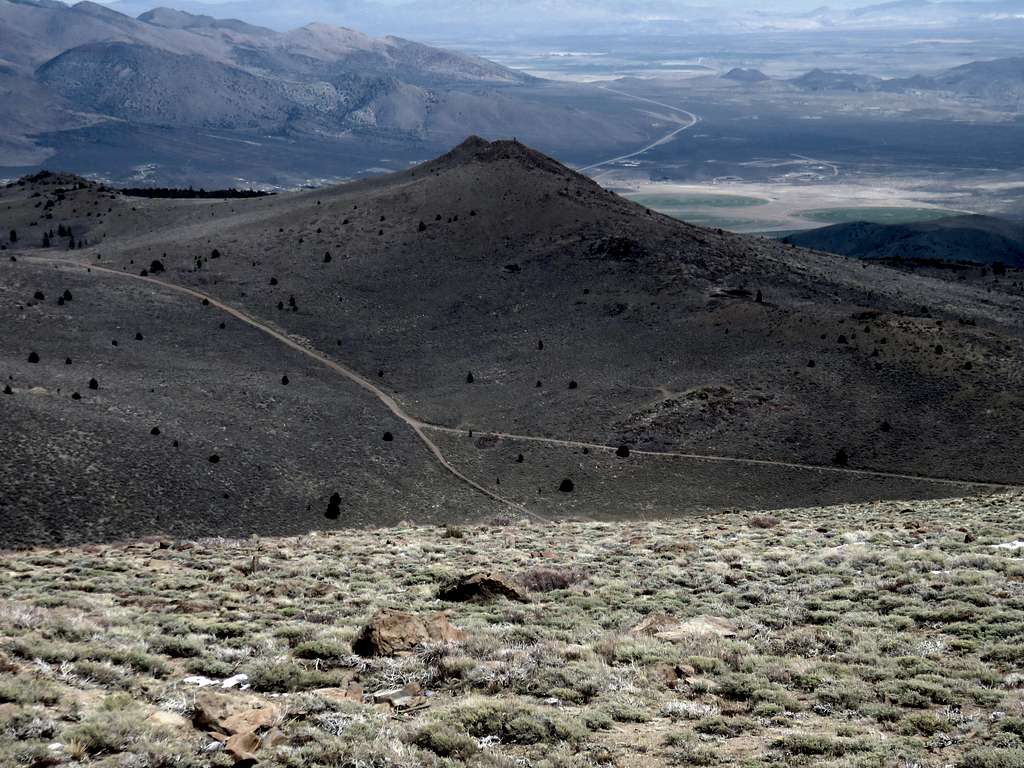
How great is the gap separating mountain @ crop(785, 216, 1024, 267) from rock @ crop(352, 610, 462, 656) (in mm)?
131484

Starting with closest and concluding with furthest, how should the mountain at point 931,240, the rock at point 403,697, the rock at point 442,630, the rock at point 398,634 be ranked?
the rock at point 403,697
the rock at point 398,634
the rock at point 442,630
the mountain at point 931,240

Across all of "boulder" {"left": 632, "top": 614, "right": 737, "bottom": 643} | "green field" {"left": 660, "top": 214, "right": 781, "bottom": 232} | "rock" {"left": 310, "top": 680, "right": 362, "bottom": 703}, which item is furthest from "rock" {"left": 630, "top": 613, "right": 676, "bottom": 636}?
"green field" {"left": 660, "top": 214, "right": 781, "bottom": 232}

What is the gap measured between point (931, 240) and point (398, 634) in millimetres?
147502

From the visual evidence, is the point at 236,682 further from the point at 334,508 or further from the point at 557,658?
the point at 334,508

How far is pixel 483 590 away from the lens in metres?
18.8

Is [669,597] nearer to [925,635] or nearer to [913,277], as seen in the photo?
[925,635]

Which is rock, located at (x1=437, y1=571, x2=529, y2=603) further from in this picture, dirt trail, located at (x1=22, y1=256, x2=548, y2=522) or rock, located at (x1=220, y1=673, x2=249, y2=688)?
dirt trail, located at (x1=22, y1=256, x2=548, y2=522)

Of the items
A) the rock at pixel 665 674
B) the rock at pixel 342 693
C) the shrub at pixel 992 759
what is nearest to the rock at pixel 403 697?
the rock at pixel 342 693

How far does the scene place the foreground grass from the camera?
37.0 ft

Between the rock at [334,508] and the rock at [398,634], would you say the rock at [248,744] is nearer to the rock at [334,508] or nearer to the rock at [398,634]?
the rock at [398,634]

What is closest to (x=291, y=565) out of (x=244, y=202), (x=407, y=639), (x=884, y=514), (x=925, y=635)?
(x=407, y=639)

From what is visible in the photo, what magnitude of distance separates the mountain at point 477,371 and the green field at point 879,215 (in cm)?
11765

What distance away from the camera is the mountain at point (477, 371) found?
3919 centimetres

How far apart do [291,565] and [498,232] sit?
53209 millimetres
